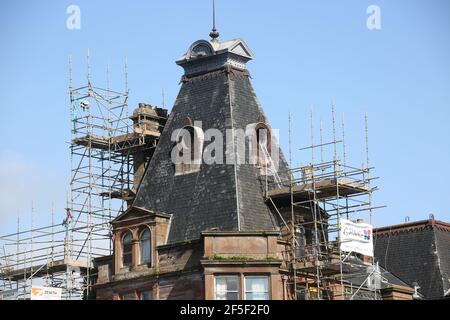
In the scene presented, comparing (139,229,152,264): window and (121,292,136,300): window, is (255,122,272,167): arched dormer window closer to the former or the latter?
(139,229,152,264): window

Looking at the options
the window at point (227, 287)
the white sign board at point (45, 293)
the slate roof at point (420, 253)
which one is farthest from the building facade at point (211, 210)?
the slate roof at point (420, 253)

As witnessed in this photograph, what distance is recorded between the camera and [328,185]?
6253cm

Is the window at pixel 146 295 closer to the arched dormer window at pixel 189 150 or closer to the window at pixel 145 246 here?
the window at pixel 145 246

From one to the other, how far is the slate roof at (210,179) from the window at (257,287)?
2.89 m

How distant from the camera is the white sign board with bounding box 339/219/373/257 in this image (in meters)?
62.6

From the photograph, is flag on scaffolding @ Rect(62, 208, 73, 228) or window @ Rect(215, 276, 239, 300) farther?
flag on scaffolding @ Rect(62, 208, 73, 228)

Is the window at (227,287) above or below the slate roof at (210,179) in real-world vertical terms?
below

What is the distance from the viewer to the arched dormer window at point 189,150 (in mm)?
66500

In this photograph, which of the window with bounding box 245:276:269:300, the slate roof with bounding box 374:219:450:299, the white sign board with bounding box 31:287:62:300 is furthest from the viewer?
the slate roof with bounding box 374:219:450:299

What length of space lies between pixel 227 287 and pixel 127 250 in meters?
7.35

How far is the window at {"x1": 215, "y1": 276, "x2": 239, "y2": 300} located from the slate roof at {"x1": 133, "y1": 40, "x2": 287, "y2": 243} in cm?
282

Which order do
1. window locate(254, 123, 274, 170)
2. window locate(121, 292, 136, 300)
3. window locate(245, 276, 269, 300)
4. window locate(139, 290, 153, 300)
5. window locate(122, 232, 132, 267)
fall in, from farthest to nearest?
window locate(254, 123, 274, 170)
window locate(122, 232, 132, 267)
window locate(121, 292, 136, 300)
window locate(139, 290, 153, 300)
window locate(245, 276, 269, 300)

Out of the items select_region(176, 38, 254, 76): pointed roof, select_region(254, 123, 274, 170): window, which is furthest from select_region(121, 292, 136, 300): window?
select_region(176, 38, 254, 76): pointed roof
